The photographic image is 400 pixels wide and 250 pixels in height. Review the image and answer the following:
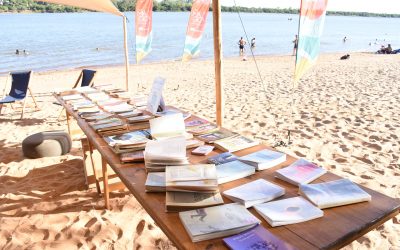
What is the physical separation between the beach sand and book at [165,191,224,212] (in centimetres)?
103

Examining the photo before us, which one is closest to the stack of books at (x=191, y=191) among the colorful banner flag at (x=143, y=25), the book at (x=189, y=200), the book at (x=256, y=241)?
the book at (x=189, y=200)

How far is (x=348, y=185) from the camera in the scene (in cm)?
150

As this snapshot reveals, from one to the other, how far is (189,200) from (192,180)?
10 cm

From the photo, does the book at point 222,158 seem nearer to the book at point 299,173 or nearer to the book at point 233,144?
the book at point 233,144

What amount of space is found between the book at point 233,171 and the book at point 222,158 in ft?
0.13

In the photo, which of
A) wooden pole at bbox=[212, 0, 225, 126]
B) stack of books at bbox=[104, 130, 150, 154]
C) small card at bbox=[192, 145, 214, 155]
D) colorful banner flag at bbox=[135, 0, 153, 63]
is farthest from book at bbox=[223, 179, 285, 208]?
colorful banner flag at bbox=[135, 0, 153, 63]

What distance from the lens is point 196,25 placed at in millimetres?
3217

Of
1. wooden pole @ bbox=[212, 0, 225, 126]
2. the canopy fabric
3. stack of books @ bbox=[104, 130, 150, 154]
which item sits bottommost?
stack of books @ bbox=[104, 130, 150, 154]

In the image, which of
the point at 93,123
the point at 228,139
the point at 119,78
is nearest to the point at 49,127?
the point at 93,123

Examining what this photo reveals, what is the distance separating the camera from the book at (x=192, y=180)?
141cm

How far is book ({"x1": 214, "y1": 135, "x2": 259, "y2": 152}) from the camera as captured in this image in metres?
2.00

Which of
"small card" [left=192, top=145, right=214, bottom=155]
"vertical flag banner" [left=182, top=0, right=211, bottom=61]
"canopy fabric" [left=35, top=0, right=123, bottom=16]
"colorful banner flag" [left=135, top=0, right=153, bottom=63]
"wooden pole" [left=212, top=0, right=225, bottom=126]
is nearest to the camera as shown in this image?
"small card" [left=192, top=145, right=214, bottom=155]

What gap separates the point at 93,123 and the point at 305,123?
349cm

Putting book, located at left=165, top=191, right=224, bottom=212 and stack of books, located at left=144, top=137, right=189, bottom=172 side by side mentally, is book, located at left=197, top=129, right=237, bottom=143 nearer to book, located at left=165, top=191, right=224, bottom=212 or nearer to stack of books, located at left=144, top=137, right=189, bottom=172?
stack of books, located at left=144, top=137, right=189, bottom=172
